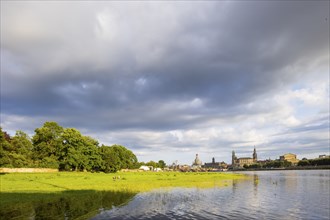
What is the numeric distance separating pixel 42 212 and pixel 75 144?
339 feet

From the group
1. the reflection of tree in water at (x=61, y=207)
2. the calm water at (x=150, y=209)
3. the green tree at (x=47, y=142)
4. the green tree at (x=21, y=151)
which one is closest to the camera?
the reflection of tree in water at (x=61, y=207)

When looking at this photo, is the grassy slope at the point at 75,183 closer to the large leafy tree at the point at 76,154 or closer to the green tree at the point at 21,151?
the green tree at the point at 21,151

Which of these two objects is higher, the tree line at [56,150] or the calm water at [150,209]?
the tree line at [56,150]

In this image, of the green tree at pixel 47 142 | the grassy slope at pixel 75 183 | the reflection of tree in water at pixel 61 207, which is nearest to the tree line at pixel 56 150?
the green tree at pixel 47 142

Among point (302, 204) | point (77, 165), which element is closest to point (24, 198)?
point (302, 204)

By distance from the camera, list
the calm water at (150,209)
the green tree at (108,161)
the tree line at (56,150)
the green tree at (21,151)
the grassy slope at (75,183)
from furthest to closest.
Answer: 1. the green tree at (108,161)
2. the tree line at (56,150)
3. the green tree at (21,151)
4. the grassy slope at (75,183)
5. the calm water at (150,209)

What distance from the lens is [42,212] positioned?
35.0 m

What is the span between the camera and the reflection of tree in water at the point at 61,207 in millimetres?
33406

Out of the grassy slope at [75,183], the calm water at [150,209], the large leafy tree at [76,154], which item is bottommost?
the grassy slope at [75,183]

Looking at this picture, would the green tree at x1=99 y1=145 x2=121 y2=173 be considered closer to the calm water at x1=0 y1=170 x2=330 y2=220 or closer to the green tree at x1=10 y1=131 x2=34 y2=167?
the green tree at x1=10 y1=131 x2=34 y2=167

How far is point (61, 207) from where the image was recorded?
3894 cm

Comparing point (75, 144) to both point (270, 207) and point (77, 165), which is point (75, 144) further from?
point (270, 207)

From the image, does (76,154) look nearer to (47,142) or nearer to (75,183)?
(47,142)

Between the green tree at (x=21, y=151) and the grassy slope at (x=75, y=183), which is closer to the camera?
the grassy slope at (x=75, y=183)
